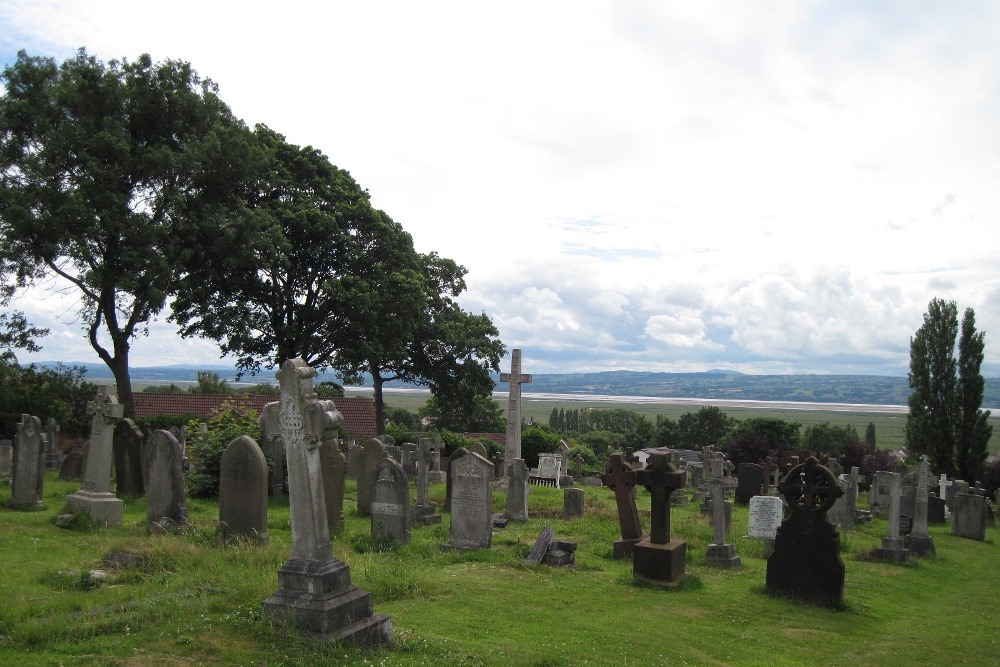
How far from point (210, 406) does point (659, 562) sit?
30.2 m

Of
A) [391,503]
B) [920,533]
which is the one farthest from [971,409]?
[391,503]

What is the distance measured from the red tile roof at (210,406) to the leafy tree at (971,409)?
1125 inches

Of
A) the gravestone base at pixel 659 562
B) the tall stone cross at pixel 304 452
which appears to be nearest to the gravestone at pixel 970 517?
the gravestone base at pixel 659 562

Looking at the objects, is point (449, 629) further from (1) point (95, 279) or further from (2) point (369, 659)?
(1) point (95, 279)

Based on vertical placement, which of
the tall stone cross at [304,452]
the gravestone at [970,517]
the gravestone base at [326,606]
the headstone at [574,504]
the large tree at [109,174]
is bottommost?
the gravestone at [970,517]

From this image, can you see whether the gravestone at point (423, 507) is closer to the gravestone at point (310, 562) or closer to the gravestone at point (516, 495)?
the gravestone at point (516, 495)

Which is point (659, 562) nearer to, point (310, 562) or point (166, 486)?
point (310, 562)

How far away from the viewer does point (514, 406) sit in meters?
22.1

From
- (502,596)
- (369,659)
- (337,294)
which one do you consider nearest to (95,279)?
(337,294)

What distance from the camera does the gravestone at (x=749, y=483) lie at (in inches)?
853

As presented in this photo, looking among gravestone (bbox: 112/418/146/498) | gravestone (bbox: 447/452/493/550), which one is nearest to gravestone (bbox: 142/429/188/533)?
gravestone (bbox: 447/452/493/550)

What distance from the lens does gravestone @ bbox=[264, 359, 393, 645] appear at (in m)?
6.17

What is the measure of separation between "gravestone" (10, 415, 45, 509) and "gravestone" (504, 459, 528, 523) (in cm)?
912

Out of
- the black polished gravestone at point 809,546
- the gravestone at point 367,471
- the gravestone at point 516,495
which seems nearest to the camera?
the black polished gravestone at point 809,546
